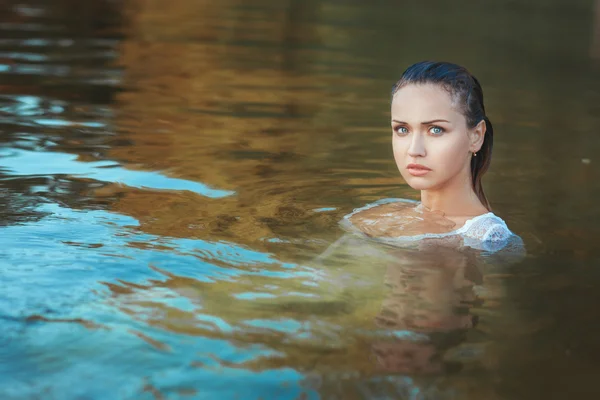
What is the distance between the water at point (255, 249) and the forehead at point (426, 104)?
693 millimetres

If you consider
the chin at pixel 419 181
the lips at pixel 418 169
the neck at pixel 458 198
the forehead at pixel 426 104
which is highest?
the forehead at pixel 426 104

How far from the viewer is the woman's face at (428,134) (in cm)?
443

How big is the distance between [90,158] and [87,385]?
3.75m

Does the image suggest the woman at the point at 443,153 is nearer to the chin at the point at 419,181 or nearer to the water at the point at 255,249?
the chin at the point at 419,181

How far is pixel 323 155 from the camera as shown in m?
7.18

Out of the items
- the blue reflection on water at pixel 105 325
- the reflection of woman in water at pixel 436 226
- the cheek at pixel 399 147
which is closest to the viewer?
the blue reflection on water at pixel 105 325

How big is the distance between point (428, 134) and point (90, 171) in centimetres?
261

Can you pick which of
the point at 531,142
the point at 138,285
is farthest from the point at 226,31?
the point at 138,285

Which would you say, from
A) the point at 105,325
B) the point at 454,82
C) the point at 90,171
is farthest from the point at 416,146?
the point at 90,171

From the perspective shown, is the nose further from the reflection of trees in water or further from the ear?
the reflection of trees in water

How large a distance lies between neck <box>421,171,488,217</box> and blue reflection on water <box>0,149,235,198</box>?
5.09 feet

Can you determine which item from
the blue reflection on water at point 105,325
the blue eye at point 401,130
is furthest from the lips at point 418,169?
the blue reflection on water at point 105,325

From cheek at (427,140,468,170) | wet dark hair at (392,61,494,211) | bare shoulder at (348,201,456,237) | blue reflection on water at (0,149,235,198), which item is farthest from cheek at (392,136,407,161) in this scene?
blue reflection on water at (0,149,235,198)

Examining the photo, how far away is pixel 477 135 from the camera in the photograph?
4613 millimetres
